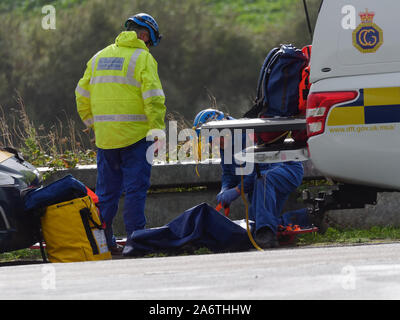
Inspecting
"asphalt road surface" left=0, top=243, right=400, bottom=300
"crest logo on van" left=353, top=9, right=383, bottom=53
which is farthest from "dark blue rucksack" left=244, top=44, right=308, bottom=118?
"asphalt road surface" left=0, top=243, right=400, bottom=300

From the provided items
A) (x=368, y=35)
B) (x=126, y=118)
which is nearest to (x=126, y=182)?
(x=126, y=118)

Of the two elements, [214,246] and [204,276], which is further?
[214,246]

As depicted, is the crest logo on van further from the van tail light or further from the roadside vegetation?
the roadside vegetation

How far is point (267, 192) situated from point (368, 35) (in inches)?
67.8

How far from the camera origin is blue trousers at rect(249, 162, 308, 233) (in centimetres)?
699

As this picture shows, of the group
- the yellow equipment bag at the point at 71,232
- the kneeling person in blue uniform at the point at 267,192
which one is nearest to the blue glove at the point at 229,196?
the kneeling person in blue uniform at the point at 267,192

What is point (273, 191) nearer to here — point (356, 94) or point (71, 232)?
point (356, 94)

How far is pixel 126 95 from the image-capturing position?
700 cm

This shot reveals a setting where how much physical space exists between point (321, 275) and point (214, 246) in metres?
2.51

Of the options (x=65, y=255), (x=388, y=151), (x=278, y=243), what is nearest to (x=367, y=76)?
(x=388, y=151)

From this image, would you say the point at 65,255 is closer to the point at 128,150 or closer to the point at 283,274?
the point at 128,150

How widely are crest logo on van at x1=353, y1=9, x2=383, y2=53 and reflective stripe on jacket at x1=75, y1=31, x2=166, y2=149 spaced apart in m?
1.74

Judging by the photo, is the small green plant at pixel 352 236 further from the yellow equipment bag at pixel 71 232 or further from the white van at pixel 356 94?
the yellow equipment bag at pixel 71 232
